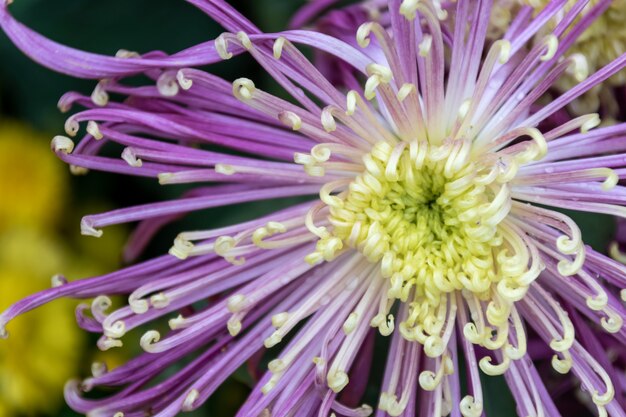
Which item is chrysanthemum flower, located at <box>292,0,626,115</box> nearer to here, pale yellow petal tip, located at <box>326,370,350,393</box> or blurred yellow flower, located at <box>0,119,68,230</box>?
pale yellow petal tip, located at <box>326,370,350,393</box>

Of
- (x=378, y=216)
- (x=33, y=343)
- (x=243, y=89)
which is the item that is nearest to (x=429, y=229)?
(x=378, y=216)

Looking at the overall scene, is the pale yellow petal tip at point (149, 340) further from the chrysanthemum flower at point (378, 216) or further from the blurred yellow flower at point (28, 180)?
the blurred yellow flower at point (28, 180)

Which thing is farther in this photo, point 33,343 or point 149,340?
point 33,343

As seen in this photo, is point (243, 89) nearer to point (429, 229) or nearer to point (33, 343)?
point (429, 229)

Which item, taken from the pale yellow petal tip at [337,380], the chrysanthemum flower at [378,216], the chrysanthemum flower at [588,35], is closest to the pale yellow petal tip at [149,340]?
the chrysanthemum flower at [378,216]

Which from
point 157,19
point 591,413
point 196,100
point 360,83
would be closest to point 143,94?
point 196,100

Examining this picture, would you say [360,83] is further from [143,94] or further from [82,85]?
[82,85]

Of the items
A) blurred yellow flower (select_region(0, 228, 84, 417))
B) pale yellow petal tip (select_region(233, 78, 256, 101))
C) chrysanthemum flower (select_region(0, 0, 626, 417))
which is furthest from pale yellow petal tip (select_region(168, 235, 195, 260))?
blurred yellow flower (select_region(0, 228, 84, 417))

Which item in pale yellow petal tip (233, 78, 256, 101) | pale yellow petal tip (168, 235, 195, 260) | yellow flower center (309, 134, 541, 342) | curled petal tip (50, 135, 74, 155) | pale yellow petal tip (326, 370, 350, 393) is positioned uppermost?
curled petal tip (50, 135, 74, 155)
